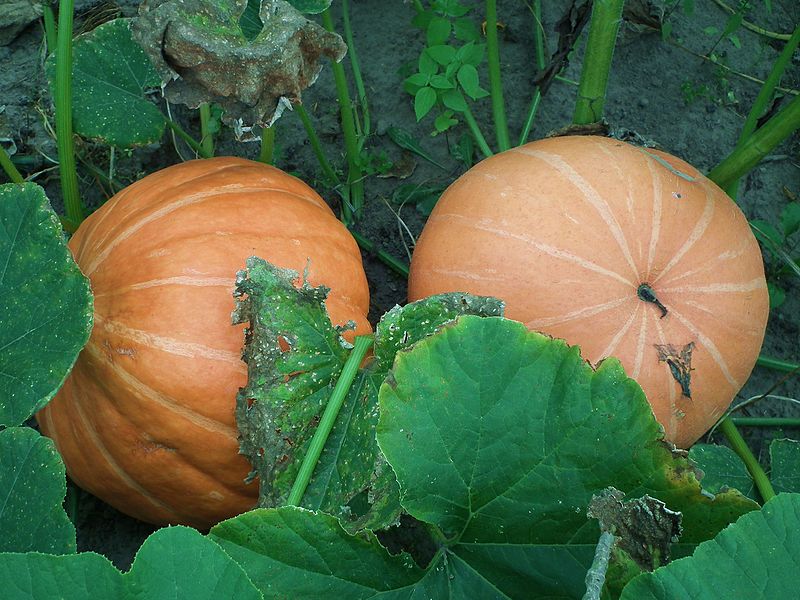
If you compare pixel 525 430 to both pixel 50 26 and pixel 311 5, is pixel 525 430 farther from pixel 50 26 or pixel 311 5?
pixel 50 26

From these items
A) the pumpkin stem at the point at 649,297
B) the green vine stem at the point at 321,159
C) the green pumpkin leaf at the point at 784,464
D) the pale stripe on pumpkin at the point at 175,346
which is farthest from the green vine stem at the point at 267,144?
the green pumpkin leaf at the point at 784,464

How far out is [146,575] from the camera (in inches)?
34.9

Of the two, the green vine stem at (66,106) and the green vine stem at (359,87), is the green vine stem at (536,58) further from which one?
the green vine stem at (66,106)

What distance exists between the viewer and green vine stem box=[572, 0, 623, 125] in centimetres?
178

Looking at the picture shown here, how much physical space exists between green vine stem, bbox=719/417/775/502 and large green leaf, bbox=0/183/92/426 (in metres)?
1.41

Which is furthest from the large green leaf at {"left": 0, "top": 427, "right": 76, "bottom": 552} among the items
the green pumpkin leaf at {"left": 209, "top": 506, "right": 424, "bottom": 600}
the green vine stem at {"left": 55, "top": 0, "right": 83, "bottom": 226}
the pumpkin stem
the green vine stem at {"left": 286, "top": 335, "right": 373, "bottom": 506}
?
the pumpkin stem

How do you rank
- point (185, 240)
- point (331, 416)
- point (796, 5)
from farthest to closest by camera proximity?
point (796, 5) → point (185, 240) → point (331, 416)

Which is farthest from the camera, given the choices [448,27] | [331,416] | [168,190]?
[448,27]

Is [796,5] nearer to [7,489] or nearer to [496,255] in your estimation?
[496,255]

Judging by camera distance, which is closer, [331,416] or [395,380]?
[395,380]

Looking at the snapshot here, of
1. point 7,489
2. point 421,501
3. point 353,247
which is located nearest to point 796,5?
point 353,247

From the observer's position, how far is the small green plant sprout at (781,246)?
2160 mm

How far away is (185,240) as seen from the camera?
5.24 ft

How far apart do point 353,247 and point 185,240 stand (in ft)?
1.26
